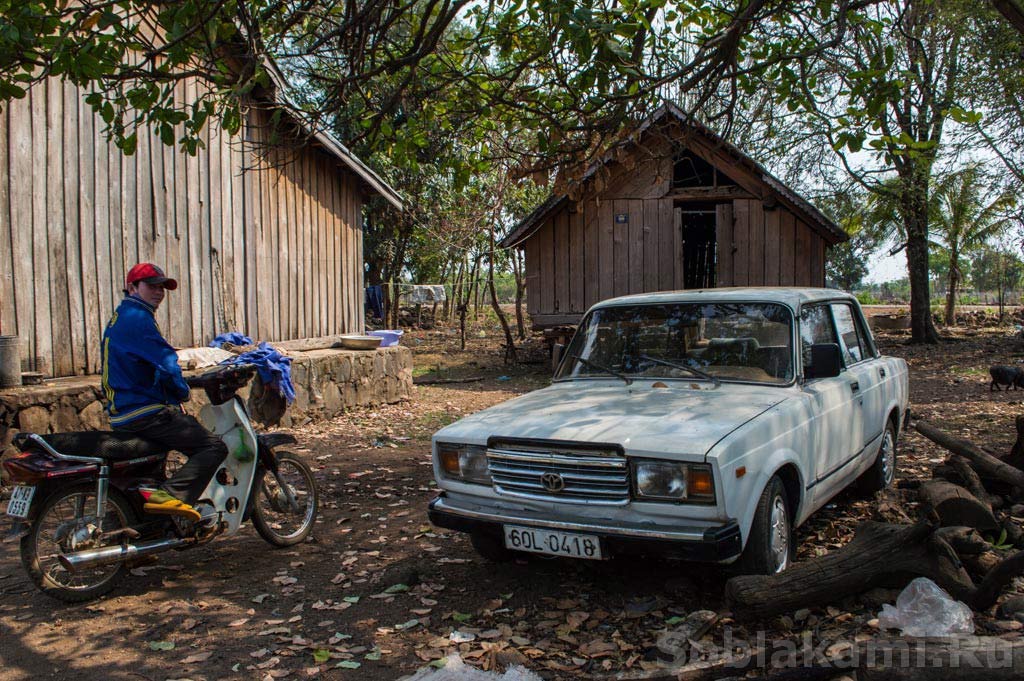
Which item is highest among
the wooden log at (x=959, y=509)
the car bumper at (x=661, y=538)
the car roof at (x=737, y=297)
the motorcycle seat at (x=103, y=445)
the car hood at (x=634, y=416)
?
the car roof at (x=737, y=297)

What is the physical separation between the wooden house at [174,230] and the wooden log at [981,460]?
18.8ft

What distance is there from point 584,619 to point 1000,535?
9.21 feet

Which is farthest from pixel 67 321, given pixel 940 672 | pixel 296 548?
pixel 940 672

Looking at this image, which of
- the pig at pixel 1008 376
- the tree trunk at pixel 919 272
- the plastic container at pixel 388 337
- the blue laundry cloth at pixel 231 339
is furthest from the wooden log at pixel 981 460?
the tree trunk at pixel 919 272

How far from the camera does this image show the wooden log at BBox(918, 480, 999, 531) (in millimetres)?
4867

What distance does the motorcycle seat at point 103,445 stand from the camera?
447 cm

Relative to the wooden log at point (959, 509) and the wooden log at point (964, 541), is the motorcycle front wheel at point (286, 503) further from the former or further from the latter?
the wooden log at point (959, 509)

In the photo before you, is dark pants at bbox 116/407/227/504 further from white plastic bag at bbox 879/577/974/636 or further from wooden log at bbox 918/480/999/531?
wooden log at bbox 918/480/999/531

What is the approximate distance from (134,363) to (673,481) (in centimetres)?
335

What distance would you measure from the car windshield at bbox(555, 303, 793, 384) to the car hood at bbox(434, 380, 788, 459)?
6.7 inches

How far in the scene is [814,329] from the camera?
18.0ft

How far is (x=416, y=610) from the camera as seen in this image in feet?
14.4

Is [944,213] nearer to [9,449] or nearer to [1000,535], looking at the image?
[1000,535]

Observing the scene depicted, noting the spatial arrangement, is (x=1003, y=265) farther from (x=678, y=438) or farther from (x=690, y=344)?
(x=678, y=438)
